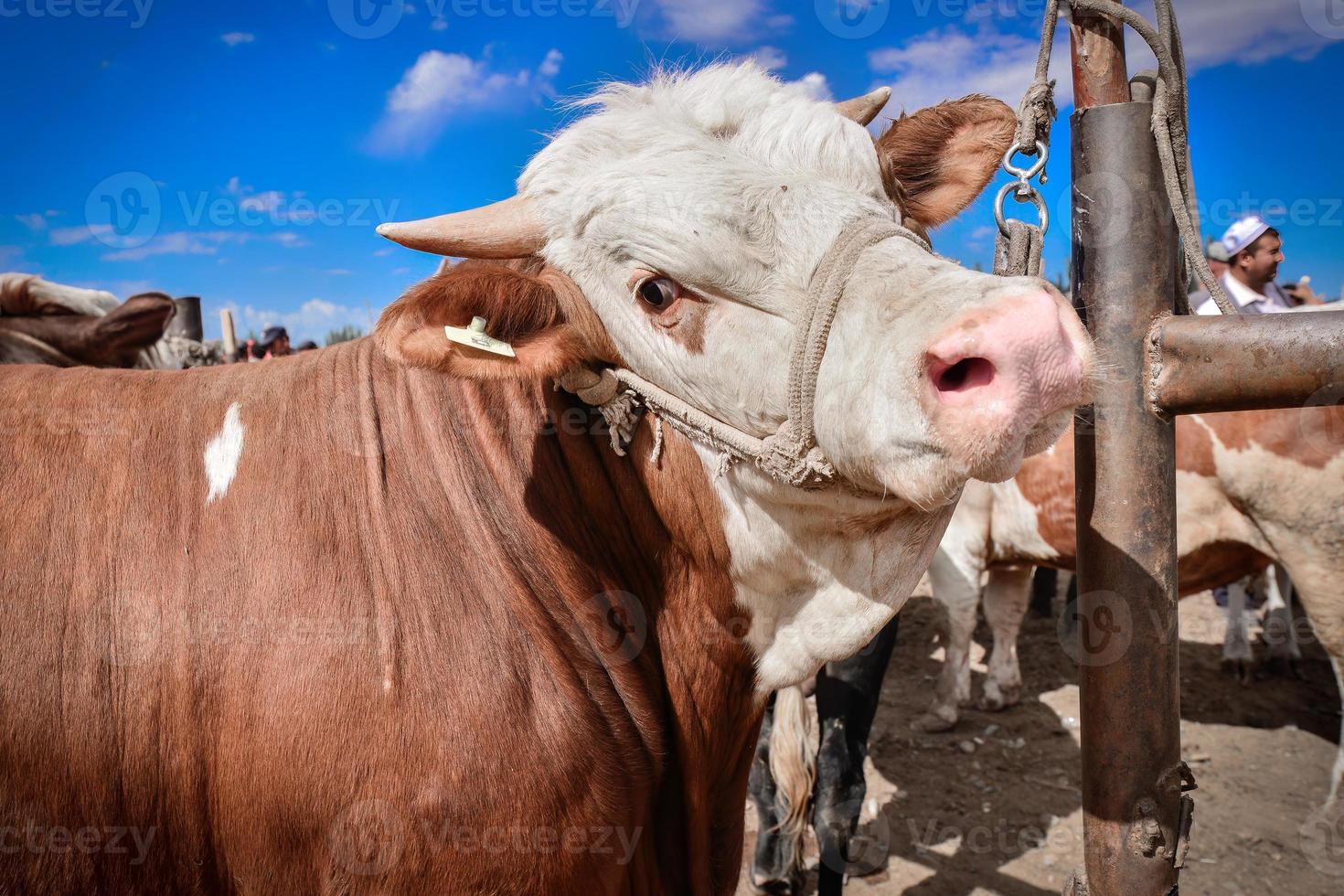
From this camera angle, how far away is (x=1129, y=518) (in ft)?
5.22

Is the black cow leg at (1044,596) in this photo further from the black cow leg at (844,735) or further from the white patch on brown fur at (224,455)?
the white patch on brown fur at (224,455)

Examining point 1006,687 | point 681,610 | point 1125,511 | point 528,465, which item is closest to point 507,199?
point 528,465

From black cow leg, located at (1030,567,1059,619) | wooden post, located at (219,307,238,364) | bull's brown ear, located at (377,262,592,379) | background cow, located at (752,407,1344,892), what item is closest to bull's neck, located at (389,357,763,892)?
bull's brown ear, located at (377,262,592,379)

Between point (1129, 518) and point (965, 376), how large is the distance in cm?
46

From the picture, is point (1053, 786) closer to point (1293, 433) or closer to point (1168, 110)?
point (1293, 433)

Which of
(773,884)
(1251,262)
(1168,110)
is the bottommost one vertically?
(773,884)

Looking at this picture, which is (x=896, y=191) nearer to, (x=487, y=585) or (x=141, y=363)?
(x=487, y=585)

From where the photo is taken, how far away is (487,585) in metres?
1.89

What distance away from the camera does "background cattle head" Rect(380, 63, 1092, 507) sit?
1.45 meters

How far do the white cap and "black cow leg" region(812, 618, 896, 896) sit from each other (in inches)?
200

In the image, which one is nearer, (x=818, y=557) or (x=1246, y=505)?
(x=818, y=557)

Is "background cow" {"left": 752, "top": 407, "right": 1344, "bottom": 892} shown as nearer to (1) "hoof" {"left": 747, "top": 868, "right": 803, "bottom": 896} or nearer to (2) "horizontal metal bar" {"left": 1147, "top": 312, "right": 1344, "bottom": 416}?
(1) "hoof" {"left": 747, "top": 868, "right": 803, "bottom": 896}

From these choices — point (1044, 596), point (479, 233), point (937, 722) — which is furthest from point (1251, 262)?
point (479, 233)

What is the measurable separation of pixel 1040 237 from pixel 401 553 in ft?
5.07
